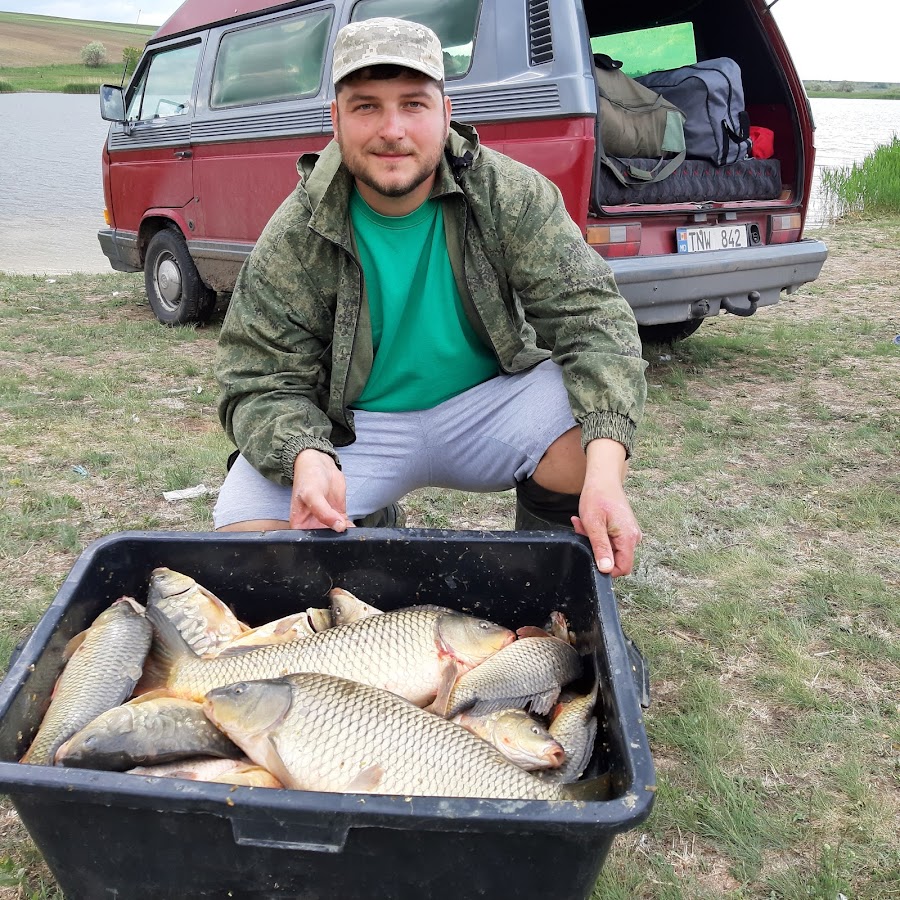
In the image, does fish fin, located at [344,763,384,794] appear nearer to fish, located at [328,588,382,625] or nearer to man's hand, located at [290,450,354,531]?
fish, located at [328,588,382,625]

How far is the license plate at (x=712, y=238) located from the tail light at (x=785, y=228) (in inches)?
9.4

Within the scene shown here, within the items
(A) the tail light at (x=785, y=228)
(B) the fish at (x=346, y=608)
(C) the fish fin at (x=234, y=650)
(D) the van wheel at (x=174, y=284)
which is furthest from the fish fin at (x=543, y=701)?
(D) the van wheel at (x=174, y=284)

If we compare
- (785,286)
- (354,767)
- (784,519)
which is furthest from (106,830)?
(785,286)

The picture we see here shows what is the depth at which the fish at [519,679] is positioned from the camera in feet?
5.36

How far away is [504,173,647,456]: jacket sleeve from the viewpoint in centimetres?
206

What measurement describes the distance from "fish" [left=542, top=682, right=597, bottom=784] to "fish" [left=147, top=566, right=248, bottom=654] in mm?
673

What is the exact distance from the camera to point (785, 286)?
197 inches

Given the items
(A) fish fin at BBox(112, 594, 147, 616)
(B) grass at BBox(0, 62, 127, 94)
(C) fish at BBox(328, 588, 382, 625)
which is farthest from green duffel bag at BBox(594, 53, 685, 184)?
(B) grass at BBox(0, 62, 127, 94)

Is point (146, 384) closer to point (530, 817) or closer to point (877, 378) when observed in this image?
point (877, 378)

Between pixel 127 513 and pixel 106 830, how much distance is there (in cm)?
232

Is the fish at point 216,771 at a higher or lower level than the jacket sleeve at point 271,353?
lower

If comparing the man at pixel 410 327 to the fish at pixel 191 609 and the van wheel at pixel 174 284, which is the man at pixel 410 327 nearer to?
the fish at pixel 191 609

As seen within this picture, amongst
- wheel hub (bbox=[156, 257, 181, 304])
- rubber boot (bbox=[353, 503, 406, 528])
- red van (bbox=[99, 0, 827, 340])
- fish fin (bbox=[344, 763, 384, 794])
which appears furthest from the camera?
wheel hub (bbox=[156, 257, 181, 304])

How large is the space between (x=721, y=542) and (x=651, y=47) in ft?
13.0
